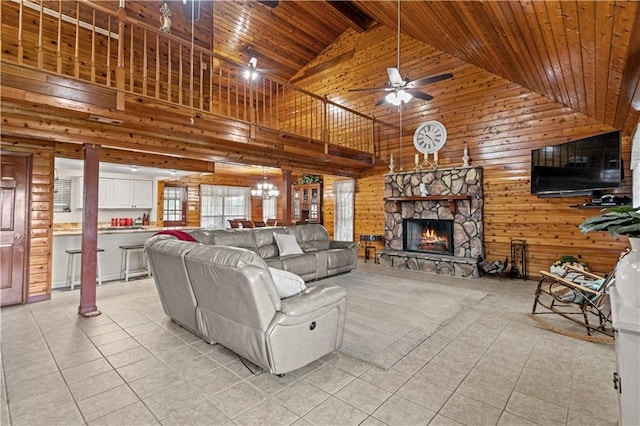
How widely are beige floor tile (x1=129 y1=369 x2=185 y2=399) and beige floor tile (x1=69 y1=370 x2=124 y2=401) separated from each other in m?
0.15

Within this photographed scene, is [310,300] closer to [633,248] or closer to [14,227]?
[633,248]

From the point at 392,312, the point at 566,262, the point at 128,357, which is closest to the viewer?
the point at 128,357

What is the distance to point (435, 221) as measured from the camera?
6918mm

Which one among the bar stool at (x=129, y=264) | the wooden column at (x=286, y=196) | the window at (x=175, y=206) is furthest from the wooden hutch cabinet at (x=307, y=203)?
the bar stool at (x=129, y=264)

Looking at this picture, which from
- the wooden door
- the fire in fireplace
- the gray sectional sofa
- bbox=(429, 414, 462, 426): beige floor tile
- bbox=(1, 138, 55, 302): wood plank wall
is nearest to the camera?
bbox=(429, 414, 462, 426): beige floor tile

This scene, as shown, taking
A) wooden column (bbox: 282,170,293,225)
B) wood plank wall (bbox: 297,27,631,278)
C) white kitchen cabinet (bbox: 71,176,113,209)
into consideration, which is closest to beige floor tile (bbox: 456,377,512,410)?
wood plank wall (bbox: 297,27,631,278)

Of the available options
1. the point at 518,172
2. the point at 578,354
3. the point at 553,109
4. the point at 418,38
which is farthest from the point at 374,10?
the point at 578,354

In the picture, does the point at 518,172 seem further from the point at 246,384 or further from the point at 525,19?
the point at 246,384

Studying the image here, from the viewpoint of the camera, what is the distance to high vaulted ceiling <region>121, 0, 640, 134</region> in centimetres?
235

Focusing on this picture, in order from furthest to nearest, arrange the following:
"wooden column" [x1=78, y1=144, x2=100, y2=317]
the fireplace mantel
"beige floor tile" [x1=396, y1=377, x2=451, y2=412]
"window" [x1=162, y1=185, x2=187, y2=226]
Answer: "window" [x1=162, y1=185, x2=187, y2=226], the fireplace mantel, "wooden column" [x1=78, y1=144, x2=100, y2=317], "beige floor tile" [x1=396, y1=377, x2=451, y2=412]

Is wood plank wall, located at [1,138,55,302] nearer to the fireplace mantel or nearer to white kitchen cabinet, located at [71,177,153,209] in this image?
white kitchen cabinet, located at [71,177,153,209]

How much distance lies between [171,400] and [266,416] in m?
0.69

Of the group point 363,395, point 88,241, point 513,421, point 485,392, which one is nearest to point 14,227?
point 88,241

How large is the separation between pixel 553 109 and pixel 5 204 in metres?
8.65
